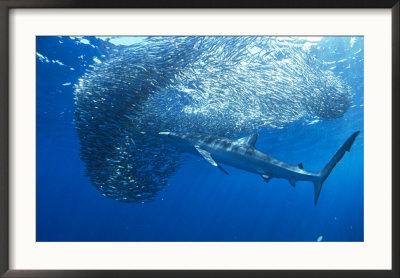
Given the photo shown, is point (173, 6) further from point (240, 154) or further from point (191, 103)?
point (240, 154)

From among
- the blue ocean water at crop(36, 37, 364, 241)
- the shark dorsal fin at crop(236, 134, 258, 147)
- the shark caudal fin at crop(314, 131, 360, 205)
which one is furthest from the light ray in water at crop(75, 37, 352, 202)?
the shark caudal fin at crop(314, 131, 360, 205)

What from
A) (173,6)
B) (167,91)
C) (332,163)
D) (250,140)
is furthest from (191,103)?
(332,163)

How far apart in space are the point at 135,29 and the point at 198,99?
237 cm

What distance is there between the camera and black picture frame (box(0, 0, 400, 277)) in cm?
357

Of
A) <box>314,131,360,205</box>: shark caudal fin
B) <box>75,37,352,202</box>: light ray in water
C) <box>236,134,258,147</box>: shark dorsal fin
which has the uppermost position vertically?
<box>75,37,352,202</box>: light ray in water

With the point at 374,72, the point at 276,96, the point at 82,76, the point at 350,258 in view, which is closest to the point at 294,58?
the point at 276,96

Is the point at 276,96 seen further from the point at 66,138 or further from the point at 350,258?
the point at 66,138

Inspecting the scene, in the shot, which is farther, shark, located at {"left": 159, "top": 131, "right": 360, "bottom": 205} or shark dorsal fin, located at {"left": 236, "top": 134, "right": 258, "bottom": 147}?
shark dorsal fin, located at {"left": 236, "top": 134, "right": 258, "bottom": 147}

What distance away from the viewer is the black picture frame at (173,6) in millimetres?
3568

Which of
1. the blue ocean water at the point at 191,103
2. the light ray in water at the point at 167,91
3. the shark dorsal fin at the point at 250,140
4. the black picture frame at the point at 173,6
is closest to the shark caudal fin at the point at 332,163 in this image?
the blue ocean water at the point at 191,103

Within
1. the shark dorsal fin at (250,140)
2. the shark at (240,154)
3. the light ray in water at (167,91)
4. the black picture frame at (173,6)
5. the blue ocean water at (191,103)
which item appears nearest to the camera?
the black picture frame at (173,6)

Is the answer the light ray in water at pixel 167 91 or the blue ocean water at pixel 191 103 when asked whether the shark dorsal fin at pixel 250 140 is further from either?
the light ray in water at pixel 167 91

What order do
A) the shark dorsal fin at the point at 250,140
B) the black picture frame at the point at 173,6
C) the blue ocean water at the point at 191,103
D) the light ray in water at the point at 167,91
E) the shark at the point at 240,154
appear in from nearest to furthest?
the black picture frame at the point at 173,6, the blue ocean water at the point at 191,103, the light ray in water at the point at 167,91, the shark at the point at 240,154, the shark dorsal fin at the point at 250,140

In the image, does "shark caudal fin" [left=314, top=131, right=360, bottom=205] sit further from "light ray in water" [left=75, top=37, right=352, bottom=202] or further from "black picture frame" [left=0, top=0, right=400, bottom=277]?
"light ray in water" [left=75, top=37, right=352, bottom=202]
